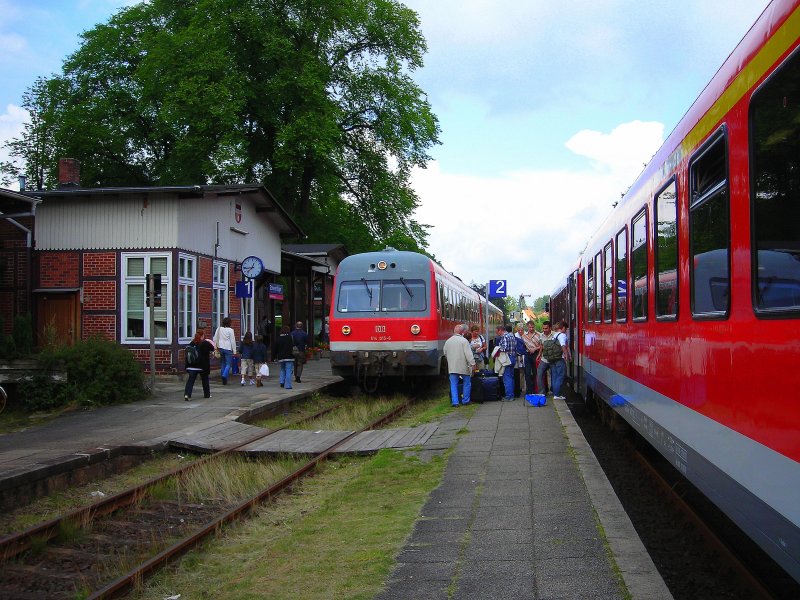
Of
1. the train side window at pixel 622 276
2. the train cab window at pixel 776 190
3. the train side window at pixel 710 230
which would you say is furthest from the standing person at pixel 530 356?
the train cab window at pixel 776 190

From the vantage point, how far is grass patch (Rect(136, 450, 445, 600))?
5617mm

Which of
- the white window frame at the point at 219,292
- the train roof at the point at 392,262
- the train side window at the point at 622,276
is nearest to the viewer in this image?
the train side window at the point at 622,276

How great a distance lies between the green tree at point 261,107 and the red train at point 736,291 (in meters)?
28.5

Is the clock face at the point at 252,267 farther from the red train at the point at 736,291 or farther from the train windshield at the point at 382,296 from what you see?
the red train at the point at 736,291

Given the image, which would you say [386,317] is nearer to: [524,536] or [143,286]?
[143,286]

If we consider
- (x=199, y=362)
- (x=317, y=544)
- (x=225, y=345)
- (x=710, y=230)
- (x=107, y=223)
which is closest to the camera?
(x=710, y=230)

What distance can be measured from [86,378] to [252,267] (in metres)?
7.04

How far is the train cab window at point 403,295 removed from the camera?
1884 centimetres

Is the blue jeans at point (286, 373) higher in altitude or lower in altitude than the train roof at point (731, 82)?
lower

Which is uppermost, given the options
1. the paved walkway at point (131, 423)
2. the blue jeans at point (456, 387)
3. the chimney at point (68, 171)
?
the chimney at point (68, 171)

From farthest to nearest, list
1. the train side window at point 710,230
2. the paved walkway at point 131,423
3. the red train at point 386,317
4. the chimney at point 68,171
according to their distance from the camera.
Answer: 1. the chimney at point 68,171
2. the red train at point 386,317
3. the paved walkway at point 131,423
4. the train side window at point 710,230

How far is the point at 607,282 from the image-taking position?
1141 cm

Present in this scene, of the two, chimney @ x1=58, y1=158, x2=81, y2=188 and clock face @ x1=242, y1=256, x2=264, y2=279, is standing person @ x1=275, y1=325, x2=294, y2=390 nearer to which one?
clock face @ x1=242, y1=256, x2=264, y2=279

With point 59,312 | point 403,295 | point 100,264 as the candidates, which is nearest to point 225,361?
point 100,264
